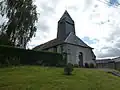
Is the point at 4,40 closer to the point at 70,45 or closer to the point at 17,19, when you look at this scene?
the point at 17,19

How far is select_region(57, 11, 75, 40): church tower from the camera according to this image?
39031mm

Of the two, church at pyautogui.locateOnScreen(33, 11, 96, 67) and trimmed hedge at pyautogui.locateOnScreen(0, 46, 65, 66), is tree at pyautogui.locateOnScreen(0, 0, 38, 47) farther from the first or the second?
church at pyautogui.locateOnScreen(33, 11, 96, 67)

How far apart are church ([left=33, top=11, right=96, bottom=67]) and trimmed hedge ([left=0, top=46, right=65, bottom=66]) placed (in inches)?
288

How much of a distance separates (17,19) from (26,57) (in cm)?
739

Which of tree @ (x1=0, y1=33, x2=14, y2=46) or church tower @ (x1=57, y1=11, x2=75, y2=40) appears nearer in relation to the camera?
tree @ (x1=0, y1=33, x2=14, y2=46)

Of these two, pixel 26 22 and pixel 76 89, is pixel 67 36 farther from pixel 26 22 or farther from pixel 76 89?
pixel 76 89

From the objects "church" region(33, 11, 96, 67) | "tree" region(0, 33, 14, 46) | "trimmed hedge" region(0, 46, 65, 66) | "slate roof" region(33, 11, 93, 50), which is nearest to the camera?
"trimmed hedge" region(0, 46, 65, 66)

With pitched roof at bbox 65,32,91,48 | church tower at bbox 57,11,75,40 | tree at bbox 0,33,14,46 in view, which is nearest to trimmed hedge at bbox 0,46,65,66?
tree at bbox 0,33,14,46

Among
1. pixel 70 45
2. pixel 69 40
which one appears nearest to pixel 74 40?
pixel 69 40

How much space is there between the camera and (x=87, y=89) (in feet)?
43.4

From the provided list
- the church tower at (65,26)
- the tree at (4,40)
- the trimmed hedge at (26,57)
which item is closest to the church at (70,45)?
the church tower at (65,26)

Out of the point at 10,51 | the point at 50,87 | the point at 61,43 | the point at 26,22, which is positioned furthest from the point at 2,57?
the point at 61,43

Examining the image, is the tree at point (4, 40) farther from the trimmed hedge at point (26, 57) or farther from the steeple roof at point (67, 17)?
the steeple roof at point (67, 17)

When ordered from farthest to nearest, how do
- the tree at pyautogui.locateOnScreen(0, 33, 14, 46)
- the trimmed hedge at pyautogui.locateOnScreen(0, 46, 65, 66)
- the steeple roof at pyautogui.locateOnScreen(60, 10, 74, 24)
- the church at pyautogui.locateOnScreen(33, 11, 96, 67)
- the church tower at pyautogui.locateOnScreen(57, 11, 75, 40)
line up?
the steeple roof at pyautogui.locateOnScreen(60, 10, 74, 24), the church tower at pyautogui.locateOnScreen(57, 11, 75, 40), the church at pyautogui.locateOnScreen(33, 11, 96, 67), the tree at pyautogui.locateOnScreen(0, 33, 14, 46), the trimmed hedge at pyautogui.locateOnScreen(0, 46, 65, 66)
